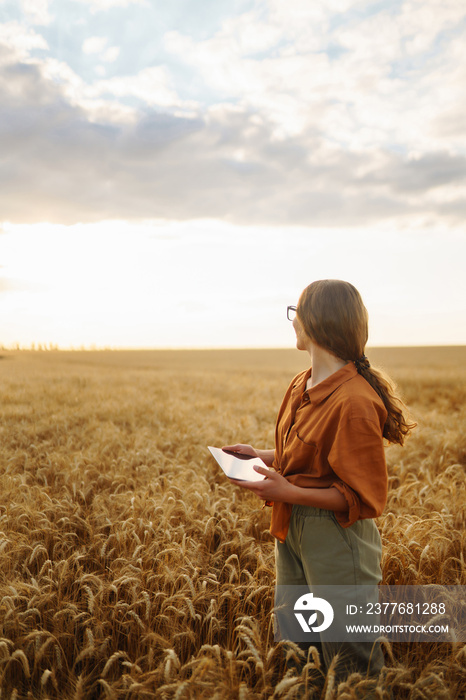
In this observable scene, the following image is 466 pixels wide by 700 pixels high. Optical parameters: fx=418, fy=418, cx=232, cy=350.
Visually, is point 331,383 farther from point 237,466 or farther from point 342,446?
point 237,466

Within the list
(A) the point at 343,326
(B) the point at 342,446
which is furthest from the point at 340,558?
(A) the point at 343,326

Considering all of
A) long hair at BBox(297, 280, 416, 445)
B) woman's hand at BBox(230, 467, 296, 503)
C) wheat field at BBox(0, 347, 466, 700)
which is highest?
long hair at BBox(297, 280, 416, 445)

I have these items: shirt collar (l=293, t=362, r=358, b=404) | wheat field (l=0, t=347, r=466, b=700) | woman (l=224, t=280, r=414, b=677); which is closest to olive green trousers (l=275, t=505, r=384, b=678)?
woman (l=224, t=280, r=414, b=677)

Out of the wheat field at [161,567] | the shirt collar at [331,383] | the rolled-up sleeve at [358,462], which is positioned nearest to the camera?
the rolled-up sleeve at [358,462]

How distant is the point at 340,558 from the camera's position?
200 centimetres

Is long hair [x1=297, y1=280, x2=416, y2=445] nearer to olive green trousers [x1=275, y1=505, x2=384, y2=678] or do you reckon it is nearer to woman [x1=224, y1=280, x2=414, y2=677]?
woman [x1=224, y1=280, x2=414, y2=677]

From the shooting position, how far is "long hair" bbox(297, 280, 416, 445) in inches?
79.7

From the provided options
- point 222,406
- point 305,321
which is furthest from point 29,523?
point 222,406

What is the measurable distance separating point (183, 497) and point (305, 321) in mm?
2601

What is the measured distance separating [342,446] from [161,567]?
183 centimetres

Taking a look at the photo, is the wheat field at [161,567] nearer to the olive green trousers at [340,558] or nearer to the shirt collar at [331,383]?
the olive green trousers at [340,558]

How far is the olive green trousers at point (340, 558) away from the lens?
2.00 meters

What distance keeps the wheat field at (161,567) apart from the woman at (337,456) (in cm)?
45

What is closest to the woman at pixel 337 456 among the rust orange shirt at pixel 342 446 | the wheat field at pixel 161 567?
the rust orange shirt at pixel 342 446
